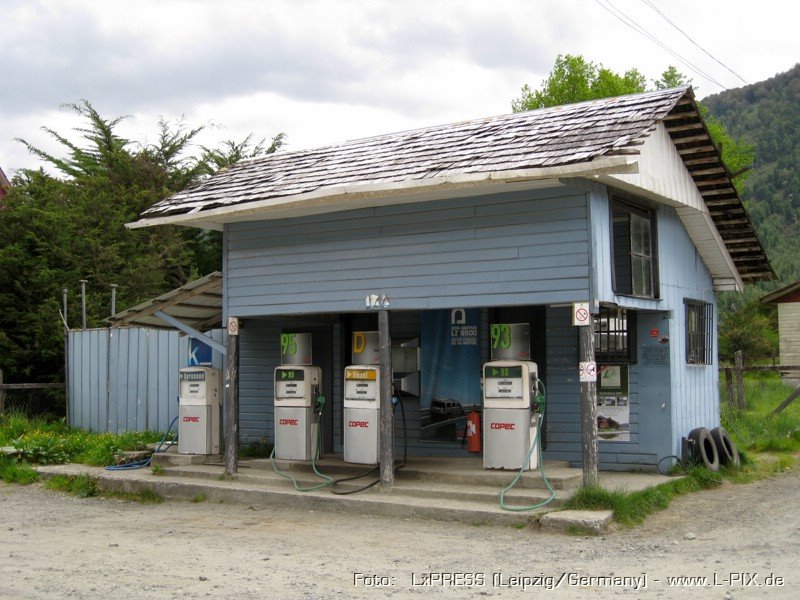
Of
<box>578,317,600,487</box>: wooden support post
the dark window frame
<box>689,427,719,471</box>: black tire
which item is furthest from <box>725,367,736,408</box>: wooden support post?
<box>578,317,600,487</box>: wooden support post

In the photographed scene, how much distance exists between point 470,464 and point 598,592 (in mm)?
5057

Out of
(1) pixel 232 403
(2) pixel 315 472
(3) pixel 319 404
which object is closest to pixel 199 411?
(1) pixel 232 403

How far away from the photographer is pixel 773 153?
92938 millimetres

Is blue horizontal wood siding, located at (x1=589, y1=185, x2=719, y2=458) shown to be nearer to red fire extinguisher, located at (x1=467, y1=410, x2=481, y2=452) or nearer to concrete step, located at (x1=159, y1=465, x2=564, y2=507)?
red fire extinguisher, located at (x1=467, y1=410, x2=481, y2=452)

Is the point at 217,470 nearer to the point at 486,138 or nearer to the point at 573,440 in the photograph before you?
the point at 573,440

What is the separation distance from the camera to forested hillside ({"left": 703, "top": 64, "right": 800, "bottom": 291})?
77.9 meters

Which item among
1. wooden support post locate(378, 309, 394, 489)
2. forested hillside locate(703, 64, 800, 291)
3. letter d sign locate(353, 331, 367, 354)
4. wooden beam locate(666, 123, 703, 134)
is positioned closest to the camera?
wooden support post locate(378, 309, 394, 489)

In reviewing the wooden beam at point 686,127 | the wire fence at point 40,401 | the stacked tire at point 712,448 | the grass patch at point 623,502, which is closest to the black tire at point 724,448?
the stacked tire at point 712,448

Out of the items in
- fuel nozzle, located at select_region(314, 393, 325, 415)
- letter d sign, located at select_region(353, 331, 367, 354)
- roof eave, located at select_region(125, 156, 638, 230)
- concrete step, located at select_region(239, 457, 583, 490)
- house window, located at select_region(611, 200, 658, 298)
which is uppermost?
roof eave, located at select_region(125, 156, 638, 230)

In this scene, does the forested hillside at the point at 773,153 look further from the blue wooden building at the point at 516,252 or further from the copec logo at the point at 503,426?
the copec logo at the point at 503,426

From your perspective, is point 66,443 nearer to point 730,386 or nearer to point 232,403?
point 232,403

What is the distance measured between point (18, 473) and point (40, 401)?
4.95 metres

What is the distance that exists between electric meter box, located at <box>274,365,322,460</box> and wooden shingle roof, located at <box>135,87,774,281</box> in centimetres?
245

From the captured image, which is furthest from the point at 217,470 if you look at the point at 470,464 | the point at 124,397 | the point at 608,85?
the point at 608,85
